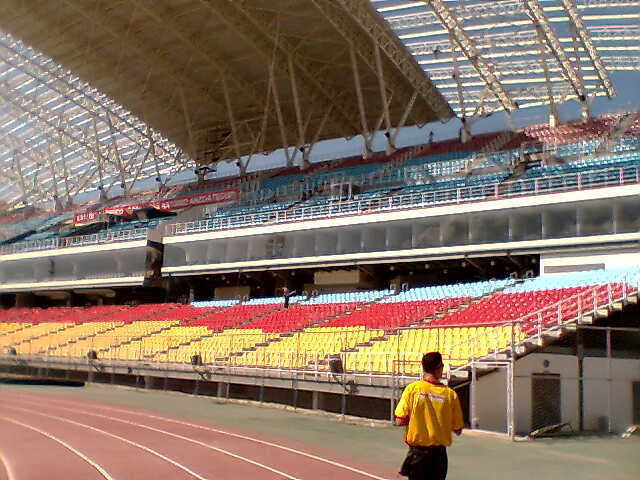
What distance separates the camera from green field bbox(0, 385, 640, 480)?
10.7 m

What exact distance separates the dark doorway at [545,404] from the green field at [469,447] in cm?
186

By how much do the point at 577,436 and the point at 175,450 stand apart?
8608 mm

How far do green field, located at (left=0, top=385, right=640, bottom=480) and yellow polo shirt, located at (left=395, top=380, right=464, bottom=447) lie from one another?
4.41m

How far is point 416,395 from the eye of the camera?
621cm

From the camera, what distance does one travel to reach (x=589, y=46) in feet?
125

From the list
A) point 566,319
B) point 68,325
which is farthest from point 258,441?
point 68,325

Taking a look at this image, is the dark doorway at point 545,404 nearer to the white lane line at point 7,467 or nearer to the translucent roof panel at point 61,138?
the white lane line at point 7,467

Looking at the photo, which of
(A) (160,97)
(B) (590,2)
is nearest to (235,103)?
(A) (160,97)

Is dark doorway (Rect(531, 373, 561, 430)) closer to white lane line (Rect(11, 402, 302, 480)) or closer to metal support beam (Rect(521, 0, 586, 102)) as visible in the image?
white lane line (Rect(11, 402, 302, 480))

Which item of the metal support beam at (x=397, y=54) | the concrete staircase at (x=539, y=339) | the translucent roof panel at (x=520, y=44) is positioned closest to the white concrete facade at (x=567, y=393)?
the concrete staircase at (x=539, y=339)

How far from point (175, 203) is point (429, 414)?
162 feet

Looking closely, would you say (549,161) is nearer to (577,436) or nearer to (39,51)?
(577,436)

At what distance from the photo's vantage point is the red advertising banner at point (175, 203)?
167 ft

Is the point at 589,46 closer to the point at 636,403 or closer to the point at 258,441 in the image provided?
the point at 636,403
